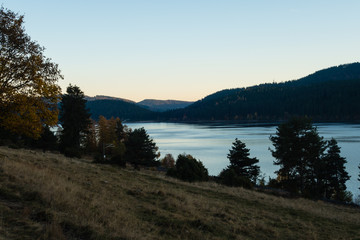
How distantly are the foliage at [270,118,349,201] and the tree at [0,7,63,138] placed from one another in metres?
35.9

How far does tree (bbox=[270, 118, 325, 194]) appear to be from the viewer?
4041 centimetres

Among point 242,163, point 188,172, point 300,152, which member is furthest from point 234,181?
point 242,163

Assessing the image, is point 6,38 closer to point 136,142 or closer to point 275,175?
point 136,142

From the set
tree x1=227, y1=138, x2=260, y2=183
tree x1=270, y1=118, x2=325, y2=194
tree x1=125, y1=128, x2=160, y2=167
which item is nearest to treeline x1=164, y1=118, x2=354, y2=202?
tree x1=270, y1=118, x2=325, y2=194

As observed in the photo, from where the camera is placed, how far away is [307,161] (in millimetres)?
41625

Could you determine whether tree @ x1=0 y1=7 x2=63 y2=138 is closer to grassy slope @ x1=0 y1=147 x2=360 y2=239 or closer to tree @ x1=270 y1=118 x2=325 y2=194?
grassy slope @ x1=0 y1=147 x2=360 y2=239

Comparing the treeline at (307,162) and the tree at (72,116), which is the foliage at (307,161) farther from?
the tree at (72,116)

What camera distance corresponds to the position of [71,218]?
7906 millimetres

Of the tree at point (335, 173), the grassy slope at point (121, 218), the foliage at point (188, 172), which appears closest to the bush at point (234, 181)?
the foliage at point (188, 172)

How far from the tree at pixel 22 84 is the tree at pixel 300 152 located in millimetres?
35916

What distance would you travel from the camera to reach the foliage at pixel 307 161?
133 ft

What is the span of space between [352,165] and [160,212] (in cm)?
5767

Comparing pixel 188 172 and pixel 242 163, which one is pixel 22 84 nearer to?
pixel 188 172

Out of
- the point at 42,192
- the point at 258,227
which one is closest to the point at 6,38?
the point at 42,192
